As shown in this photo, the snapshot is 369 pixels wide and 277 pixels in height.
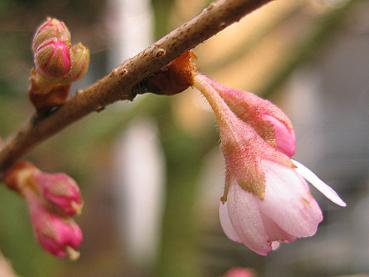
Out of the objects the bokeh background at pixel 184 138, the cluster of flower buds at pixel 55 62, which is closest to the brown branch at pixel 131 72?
the cluster of flower buds at pixel 55 62

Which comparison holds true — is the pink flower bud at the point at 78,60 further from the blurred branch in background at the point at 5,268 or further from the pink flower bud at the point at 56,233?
the blurred branch in background at the point at 5,268

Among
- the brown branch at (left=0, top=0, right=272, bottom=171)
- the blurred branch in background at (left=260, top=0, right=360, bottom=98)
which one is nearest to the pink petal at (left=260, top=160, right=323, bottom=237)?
the brown branch at (left=0, top=0, right=272, bottom=171)

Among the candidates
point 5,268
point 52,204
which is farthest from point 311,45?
point 52,204

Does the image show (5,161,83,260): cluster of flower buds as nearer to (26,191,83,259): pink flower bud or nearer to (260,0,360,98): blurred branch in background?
(26,191,83,259): pink flower bud

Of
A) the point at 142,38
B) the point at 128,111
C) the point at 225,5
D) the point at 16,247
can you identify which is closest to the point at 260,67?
the point at 142,38

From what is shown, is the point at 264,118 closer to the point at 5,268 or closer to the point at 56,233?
the point at 56,233

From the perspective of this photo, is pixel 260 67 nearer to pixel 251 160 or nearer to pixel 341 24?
pixel 341 24
